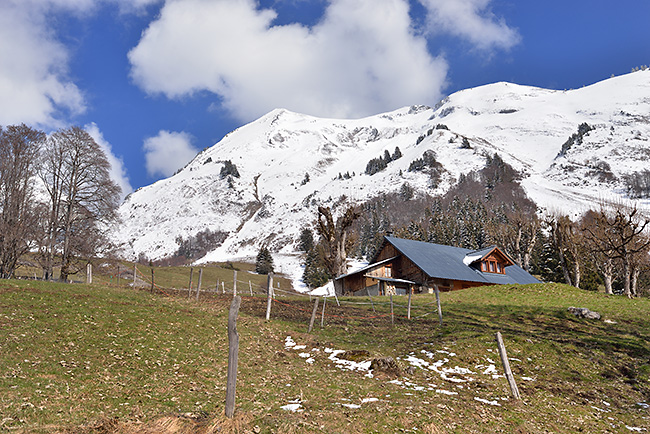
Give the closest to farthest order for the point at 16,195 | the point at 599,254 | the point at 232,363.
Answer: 1. the point at 232,363
2. the point at 16,195
3. the point at 599,254

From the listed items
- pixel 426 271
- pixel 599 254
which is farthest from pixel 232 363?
pixel 599 254

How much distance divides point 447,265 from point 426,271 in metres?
5.43

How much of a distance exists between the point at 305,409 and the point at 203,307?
616 inches

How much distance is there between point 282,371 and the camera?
50.0 ft

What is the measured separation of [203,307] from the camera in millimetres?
24969

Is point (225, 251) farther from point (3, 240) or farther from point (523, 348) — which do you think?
point (523, 348)

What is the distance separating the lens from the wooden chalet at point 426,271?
163ft

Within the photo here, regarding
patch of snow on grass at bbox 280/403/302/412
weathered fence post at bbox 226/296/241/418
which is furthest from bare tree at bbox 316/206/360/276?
weathered fence post at bbox 226/296/241/418

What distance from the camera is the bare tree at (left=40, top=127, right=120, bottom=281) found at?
3130 centimetres

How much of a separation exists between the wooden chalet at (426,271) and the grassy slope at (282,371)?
24.0m

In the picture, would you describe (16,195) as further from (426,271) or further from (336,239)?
(426,271)

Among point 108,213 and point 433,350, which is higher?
point 108,213

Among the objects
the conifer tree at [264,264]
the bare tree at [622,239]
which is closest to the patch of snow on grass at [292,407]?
the bare tree at [622,239]

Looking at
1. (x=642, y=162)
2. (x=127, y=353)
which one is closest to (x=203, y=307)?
(x=127, y=353)
